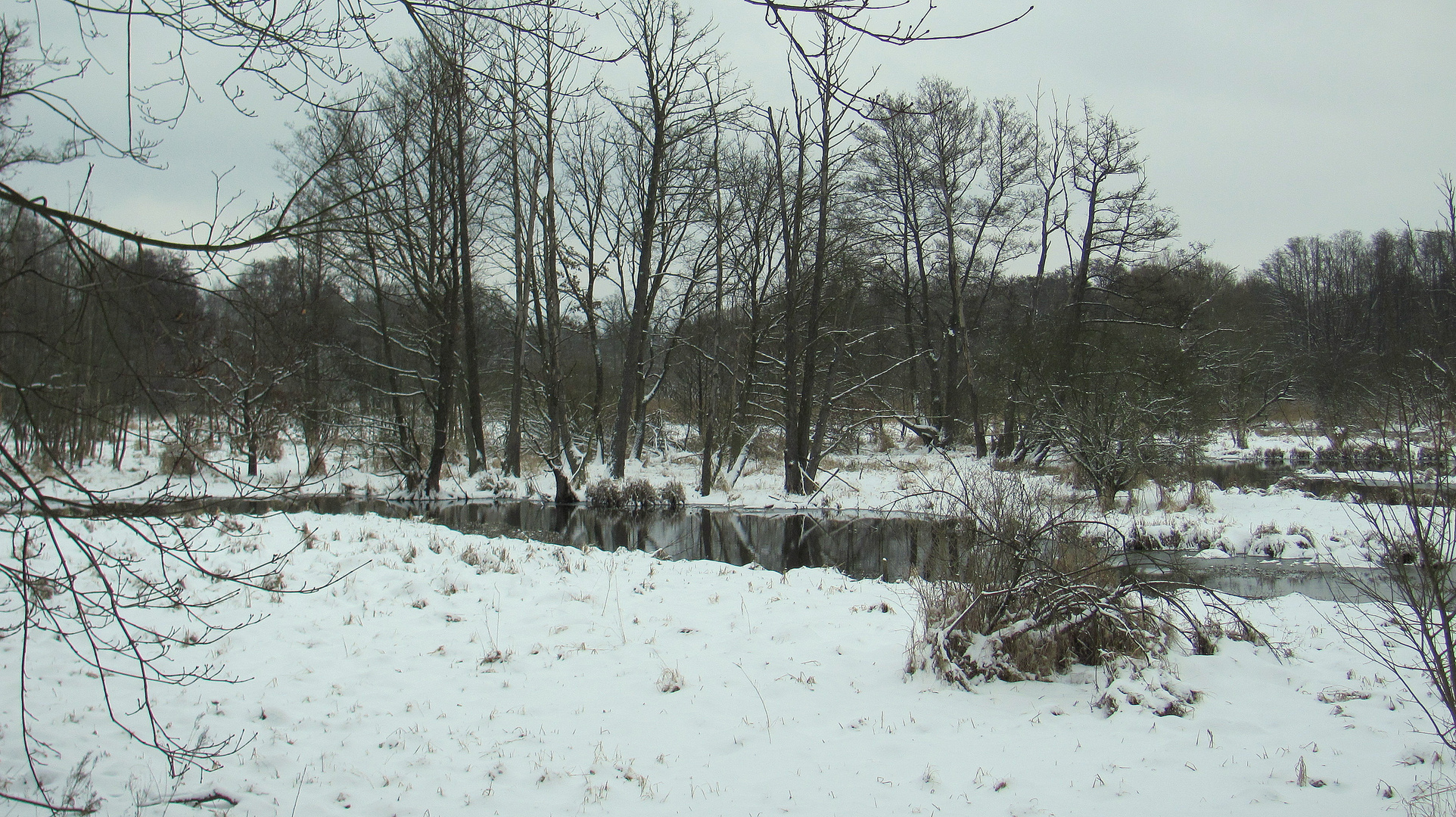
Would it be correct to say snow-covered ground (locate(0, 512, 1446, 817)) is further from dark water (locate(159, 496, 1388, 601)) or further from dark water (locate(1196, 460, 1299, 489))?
dark water (locate(1196, 460, 1299, 489))

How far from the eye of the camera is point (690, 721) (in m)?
4.58

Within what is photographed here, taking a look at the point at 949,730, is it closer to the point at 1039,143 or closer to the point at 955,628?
the point at 955,628

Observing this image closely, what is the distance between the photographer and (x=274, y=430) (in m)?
3.50

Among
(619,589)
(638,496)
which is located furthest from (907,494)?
(638,496)

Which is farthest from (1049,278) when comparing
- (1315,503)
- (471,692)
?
(471,692)

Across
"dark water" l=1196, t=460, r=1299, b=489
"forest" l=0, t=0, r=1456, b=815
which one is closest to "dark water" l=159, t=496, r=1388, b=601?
"forest" l=0, t=0, r=1456, b=815

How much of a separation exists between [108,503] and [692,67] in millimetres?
16646

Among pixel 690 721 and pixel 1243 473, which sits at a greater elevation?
pixel 1243 473

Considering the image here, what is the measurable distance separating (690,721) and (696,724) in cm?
5

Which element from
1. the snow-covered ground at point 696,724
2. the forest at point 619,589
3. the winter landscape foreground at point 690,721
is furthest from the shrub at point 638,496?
the snow-covered ground at point 696,724

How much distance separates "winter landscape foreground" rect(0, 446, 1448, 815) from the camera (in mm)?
3625

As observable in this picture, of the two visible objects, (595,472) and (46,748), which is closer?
(46,748)

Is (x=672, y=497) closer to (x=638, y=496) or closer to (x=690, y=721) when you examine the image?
(x=638, y=496)

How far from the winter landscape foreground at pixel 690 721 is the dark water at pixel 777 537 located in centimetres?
187
